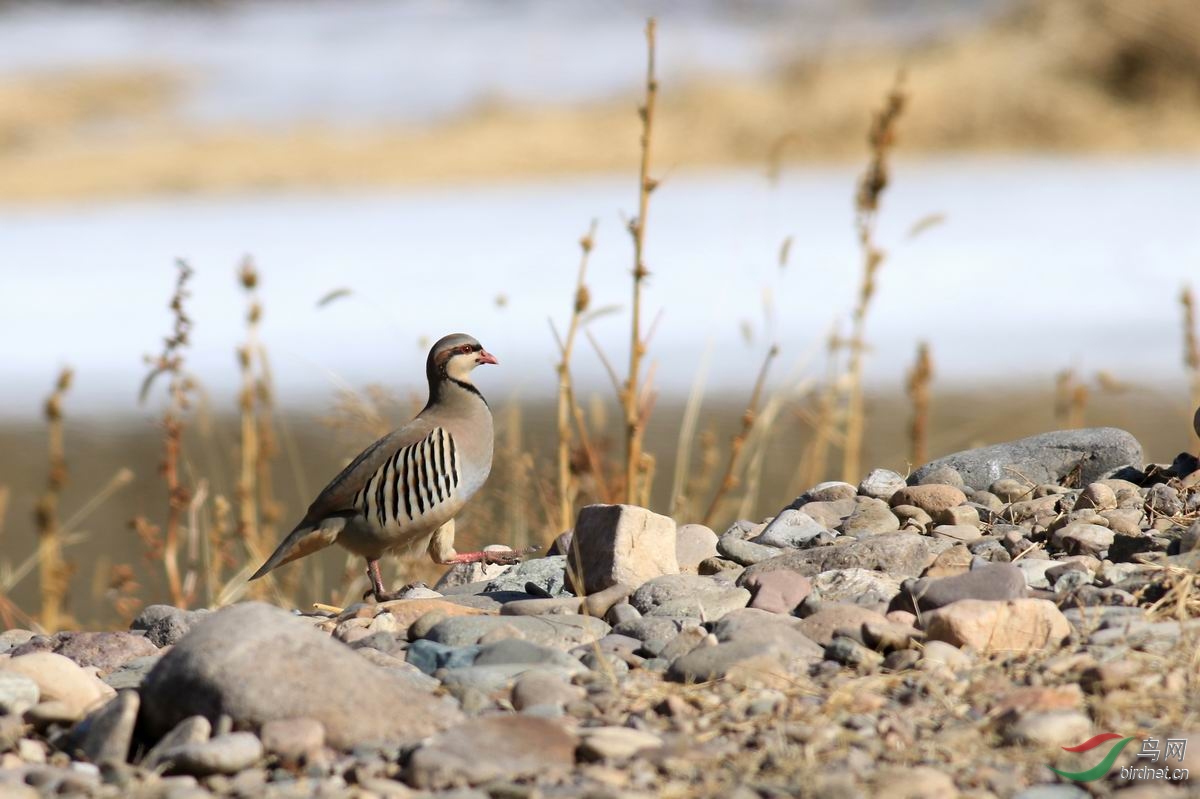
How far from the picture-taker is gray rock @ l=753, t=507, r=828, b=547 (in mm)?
3646

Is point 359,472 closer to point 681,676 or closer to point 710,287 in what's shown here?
point 681,676

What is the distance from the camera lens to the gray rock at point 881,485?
388 centimetres

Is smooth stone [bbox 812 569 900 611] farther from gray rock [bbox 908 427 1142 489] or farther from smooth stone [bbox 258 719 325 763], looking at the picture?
smooth stone [bbox 258 719 325 763]

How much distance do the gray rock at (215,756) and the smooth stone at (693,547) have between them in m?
1.35

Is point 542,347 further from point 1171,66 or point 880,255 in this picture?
point 1171,66

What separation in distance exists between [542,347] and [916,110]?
210 inches

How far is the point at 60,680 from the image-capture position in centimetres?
288

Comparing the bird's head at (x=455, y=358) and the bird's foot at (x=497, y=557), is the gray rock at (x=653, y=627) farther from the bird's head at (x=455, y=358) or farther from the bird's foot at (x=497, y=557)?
the bird's head at (x=455, y=358)

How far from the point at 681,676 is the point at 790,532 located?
948 mm

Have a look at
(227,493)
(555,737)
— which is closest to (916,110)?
(227,493)

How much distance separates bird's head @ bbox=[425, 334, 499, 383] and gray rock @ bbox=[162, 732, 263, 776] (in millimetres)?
1728

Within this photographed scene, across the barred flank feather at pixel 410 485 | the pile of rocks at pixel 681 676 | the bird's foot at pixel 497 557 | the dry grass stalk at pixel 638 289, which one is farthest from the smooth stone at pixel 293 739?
the dry grass stalk at pixel 638 289

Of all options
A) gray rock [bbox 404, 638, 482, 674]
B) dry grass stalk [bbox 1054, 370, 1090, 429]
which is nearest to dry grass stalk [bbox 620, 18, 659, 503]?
gray rock [bbox 404, 638, 482, 674]

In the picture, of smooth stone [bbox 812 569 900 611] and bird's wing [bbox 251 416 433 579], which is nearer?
smooth stone [bbox 812 569 900 611]
